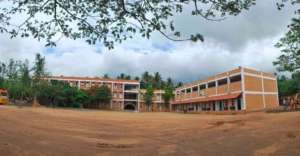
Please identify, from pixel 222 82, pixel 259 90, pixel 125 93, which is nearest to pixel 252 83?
pixel 259 90

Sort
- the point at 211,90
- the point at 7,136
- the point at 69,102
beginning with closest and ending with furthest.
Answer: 1. the point at 7,136
2. the point at 211,90
3. the point at 69,102

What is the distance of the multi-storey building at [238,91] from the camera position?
4797cm

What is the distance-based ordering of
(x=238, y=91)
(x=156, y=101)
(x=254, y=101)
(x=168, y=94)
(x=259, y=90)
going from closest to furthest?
(x=238, y=91)
(x=254, y=101)
(x=259, y=90)
(x=168, y=94)
(x=156, y=101)

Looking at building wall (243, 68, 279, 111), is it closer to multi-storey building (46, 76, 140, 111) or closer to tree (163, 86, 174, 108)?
tree (163, 86, 174, 108)

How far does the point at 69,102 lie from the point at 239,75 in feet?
108

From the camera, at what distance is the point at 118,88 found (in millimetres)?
81625

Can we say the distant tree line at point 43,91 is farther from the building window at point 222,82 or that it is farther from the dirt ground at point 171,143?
the dirt ground at point 171,143

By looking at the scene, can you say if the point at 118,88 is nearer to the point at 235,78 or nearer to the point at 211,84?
the point at 211,84

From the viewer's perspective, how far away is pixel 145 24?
684cm

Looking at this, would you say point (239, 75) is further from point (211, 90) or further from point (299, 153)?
point (299, 153)

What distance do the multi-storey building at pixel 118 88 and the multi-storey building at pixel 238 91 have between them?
909 inches

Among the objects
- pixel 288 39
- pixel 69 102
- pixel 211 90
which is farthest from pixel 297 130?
pixel 69 102

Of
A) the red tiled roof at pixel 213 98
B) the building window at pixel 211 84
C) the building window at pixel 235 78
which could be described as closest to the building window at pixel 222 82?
the building window at pixel 235 78

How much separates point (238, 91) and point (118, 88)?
127ft
